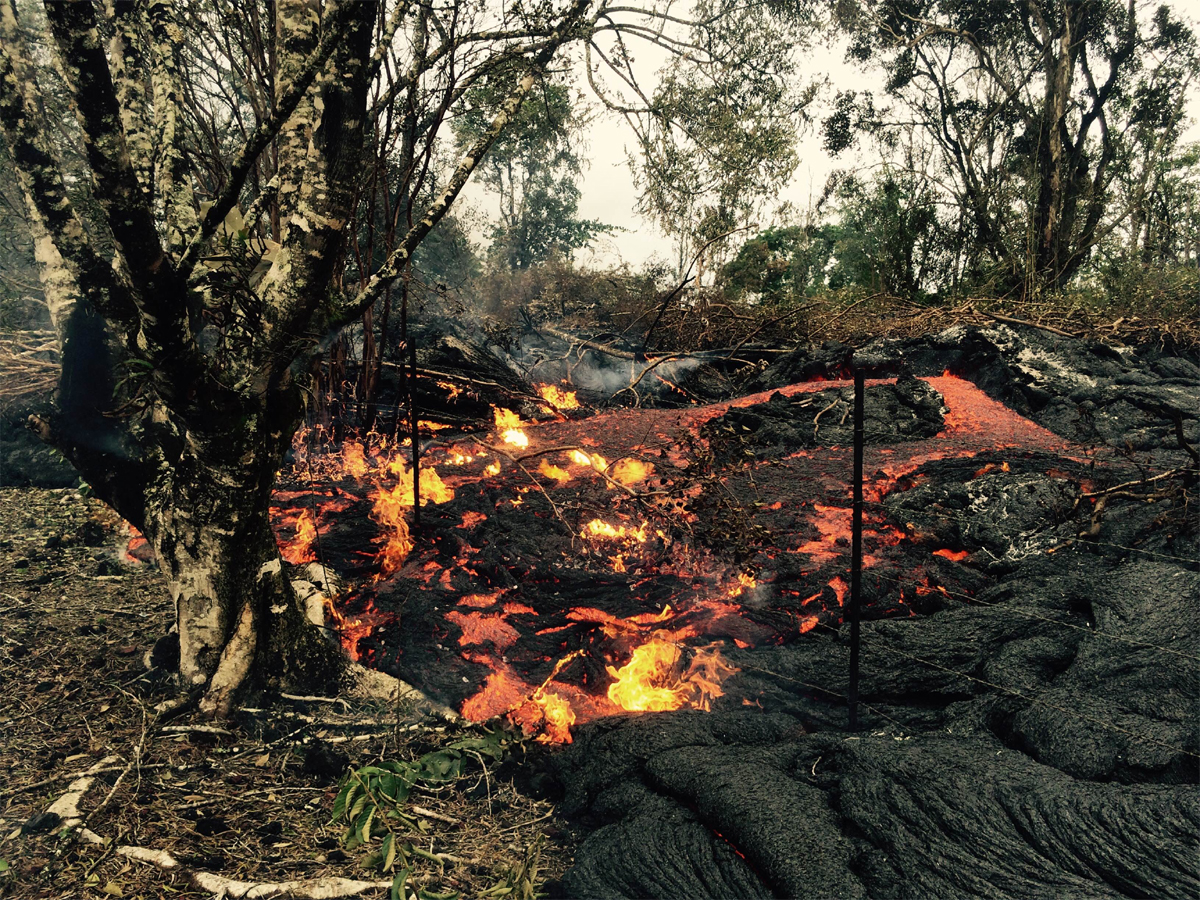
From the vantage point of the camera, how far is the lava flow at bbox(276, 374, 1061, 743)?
4227mm

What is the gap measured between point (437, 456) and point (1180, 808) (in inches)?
238

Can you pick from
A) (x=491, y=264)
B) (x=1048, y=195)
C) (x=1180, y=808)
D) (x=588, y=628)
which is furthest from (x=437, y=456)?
(x=491, y=264)

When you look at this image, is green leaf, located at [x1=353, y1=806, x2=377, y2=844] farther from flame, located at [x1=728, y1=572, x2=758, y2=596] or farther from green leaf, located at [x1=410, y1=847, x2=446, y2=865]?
flame, located at [x1=728, y1=572, x2=758, y2=596]

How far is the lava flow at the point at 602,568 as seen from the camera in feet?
13.9

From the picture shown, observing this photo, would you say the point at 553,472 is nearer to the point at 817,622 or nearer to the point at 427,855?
the point at 817,622

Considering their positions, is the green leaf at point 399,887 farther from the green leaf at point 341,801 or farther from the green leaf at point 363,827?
the green leaf at point 341,801

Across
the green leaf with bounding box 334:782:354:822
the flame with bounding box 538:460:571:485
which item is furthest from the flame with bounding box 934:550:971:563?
the green leaf with bounding box 334:782:354:822

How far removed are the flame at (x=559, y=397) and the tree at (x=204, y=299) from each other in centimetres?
608

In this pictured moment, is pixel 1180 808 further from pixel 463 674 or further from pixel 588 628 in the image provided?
pixel 463 674

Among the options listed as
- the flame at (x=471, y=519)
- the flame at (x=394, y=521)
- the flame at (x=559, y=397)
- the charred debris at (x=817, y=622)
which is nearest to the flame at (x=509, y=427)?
the charred debris at (x=817, y=622)

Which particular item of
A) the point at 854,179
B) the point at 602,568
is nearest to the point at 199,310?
the point at 602,568

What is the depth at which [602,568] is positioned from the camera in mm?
5141

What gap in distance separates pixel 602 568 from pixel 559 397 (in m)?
5.53

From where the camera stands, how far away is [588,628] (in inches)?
183
